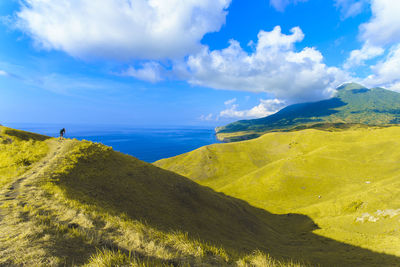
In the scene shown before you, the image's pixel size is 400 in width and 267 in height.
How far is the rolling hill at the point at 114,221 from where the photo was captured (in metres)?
6.88

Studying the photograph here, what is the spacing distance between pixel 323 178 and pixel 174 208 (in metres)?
62.5

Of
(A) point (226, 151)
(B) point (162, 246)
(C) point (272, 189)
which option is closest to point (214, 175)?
(A) point (226, 151)

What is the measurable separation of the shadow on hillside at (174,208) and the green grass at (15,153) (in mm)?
5340

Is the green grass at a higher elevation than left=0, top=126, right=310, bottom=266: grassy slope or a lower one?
higher

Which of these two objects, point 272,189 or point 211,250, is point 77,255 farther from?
point 272,189

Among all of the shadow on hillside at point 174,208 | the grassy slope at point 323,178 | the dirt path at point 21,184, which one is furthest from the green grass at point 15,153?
the grassy slope at point 323,178

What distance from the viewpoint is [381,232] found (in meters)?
23.8

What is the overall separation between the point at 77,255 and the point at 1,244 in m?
3.28

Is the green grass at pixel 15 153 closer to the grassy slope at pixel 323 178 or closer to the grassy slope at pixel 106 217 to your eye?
the grassy slope at pixel 106 217

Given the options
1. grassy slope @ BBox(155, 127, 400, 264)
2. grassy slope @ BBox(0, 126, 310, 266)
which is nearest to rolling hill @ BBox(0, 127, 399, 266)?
grassy slope @ BBox(0, 126, 310, 266)

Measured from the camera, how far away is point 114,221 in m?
10.2

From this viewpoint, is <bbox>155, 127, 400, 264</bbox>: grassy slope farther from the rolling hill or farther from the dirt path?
the dirt path

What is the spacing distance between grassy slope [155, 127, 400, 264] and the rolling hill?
6.64 m

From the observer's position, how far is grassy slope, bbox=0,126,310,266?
677 centimetres
